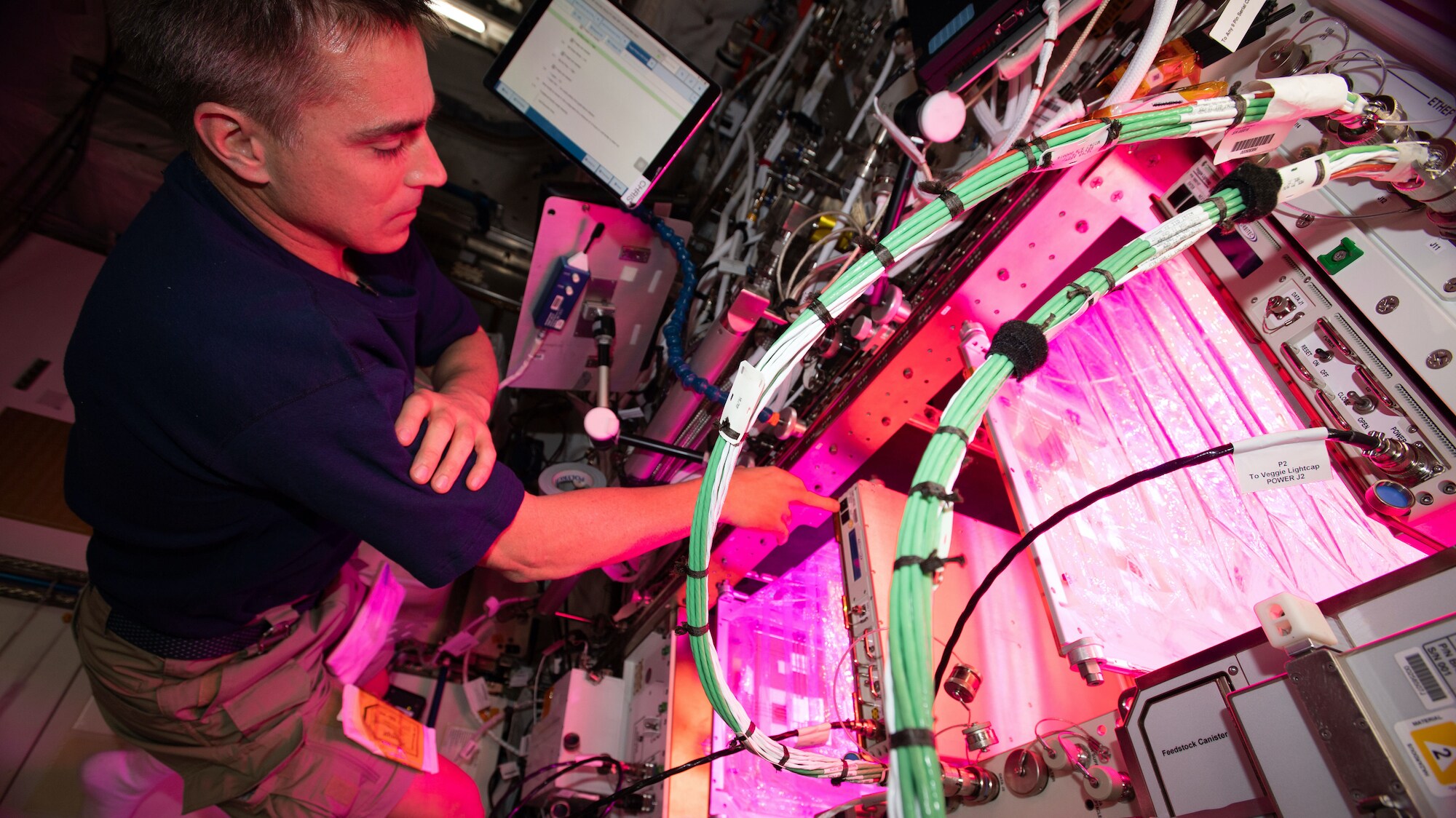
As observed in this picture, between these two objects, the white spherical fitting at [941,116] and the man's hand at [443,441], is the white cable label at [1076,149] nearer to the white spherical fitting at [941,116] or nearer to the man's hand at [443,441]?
the white spherical fitting at [941,116]

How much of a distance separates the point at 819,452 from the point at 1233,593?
0.98 meters

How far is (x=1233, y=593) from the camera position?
138 centimetres

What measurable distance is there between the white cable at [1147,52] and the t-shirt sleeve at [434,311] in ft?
5.54

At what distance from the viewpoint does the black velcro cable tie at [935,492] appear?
2.74 feet

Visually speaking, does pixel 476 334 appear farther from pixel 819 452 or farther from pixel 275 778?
pixel 275 778

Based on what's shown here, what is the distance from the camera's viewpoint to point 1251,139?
4.00 feet

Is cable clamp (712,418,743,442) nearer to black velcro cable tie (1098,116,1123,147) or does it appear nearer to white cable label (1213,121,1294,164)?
black velcro cable tie (1098,116,1123,147)

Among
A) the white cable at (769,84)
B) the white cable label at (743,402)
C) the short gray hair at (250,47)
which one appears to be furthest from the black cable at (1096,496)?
the white cable at (769,84)

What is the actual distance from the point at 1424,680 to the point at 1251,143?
936 mm

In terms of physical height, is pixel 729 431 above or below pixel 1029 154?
below

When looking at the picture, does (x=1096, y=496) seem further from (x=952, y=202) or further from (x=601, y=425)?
(x=601, y=425)

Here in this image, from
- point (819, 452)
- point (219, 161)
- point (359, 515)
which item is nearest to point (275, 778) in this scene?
point (359, 515)

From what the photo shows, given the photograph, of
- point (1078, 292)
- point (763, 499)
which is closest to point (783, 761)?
point (763, 499)

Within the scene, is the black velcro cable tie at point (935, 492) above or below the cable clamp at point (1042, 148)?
below
